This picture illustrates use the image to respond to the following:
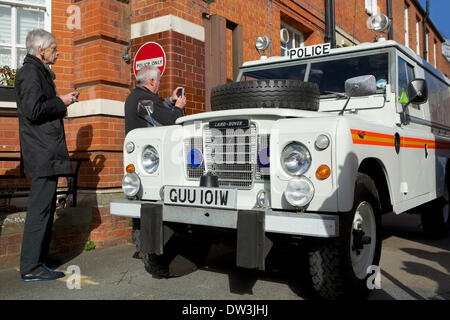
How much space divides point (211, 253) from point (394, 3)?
16.0 meters

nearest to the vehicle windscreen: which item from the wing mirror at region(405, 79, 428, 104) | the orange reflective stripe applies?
the wing mirror at region(405, 79, 428, 104)

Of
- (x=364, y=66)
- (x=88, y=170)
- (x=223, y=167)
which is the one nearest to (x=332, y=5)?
(x=364, y=66)

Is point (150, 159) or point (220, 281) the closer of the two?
point (150, 159)

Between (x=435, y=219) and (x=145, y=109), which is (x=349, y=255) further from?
(x=435, y=219)

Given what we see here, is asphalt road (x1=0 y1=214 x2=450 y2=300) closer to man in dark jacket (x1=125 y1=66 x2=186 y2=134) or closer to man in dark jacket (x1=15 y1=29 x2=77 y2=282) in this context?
man in dark jacket (x1=15 y1=29 x2=77 y2=282)

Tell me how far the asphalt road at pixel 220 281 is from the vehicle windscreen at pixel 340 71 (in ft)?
A: 5.96

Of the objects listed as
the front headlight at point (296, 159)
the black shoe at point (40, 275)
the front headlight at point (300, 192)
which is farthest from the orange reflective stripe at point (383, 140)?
the black shoe at point (40, 275)

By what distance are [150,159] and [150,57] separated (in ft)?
8.37

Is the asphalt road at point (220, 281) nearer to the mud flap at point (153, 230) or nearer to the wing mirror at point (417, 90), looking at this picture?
the mud flap at point (153, 230)

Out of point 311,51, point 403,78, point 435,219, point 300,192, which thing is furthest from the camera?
point 435,219

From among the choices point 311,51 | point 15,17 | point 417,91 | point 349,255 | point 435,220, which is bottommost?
point 435,220

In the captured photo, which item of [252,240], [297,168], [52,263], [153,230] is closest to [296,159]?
[297,168]

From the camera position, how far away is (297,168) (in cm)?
274
